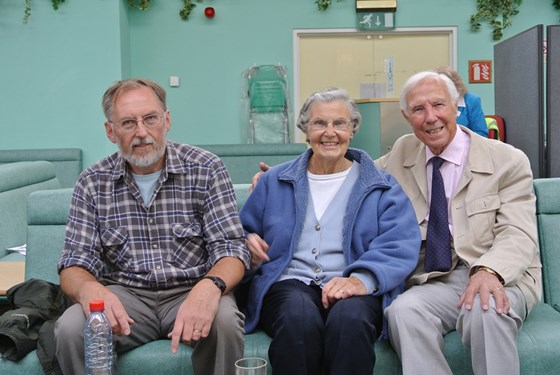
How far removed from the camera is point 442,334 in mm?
2334

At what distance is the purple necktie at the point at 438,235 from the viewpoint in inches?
98.7

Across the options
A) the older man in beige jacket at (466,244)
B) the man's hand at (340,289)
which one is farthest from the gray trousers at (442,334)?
the man's hand at (340,289)

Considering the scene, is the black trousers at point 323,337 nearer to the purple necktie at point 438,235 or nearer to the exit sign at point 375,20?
the purple necktie at point 438,235

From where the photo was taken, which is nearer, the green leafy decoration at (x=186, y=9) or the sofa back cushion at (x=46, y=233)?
the sofa back cushion at (x=46, y=233)

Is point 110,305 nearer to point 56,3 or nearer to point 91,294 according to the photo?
point 91,294

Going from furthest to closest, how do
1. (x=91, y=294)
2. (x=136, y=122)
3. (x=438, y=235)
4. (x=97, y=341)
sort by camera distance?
(x=438, y=235) < (x=136, y=122) < (x=91, y=294) < (x=97, y=341)

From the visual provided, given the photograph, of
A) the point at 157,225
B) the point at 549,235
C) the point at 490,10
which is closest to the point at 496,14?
the point at 490,10

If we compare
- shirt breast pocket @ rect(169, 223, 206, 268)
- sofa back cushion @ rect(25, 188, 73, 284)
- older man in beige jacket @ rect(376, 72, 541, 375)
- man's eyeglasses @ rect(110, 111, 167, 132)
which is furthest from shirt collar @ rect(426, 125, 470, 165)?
sofa back cushion @ rect(25, 188, 73, 284)

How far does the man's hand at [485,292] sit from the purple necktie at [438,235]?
0.20m

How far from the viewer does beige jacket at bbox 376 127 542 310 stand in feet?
8.00

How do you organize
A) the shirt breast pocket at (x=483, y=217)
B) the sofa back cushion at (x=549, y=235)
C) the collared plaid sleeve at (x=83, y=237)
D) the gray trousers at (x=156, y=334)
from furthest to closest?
the sofa back cushion at (x=549, y=235), the shirt breast pocket at (x=483, y=217), the collared plaid sleeve at (x=83, y=237), the gray trousers at (x=156, y=334)

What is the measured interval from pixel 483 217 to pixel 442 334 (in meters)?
0.44

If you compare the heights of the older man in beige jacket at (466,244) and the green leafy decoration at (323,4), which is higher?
the green leafy decoration at (323,4)

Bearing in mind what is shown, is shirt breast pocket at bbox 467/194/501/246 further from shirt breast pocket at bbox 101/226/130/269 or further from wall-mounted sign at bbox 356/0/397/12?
wall-mounted sign at bbox 356/0/397/12
